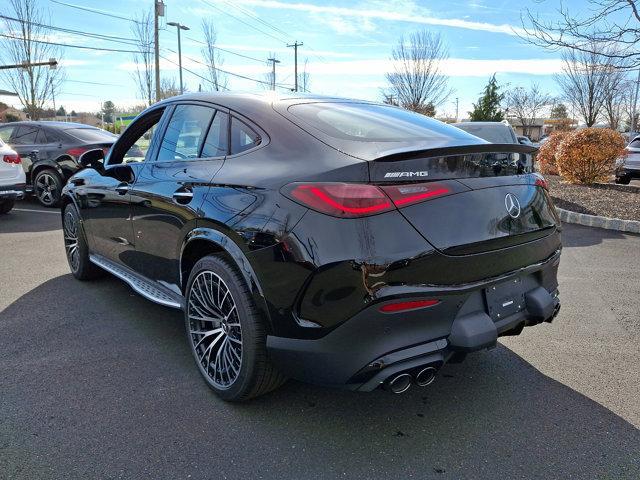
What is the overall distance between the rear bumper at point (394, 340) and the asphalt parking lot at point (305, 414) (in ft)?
1.42

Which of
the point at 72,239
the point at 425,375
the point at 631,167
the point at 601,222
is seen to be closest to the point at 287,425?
the point at 425,375

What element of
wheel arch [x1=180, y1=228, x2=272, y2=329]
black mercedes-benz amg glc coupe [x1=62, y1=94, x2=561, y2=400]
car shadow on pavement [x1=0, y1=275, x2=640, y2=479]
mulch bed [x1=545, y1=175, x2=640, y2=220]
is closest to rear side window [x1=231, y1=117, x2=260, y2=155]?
black mercedes-benz amg glc coupe [x1=62, y1=94, x2=561, y2=400]

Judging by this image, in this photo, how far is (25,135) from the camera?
380 inches

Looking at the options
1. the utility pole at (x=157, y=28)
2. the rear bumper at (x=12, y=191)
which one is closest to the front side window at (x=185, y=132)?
the rear bumper at (x=12, y=191)

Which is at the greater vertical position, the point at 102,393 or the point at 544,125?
the point at 544,125

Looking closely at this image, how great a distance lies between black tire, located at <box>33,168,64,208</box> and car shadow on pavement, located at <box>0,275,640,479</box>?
6.68 meters

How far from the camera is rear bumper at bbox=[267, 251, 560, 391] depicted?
207cm

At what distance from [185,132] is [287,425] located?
196 centimetres

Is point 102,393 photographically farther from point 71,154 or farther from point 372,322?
point 71,154

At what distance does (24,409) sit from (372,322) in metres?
1.93

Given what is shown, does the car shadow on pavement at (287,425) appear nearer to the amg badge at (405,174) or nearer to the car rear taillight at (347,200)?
the car rear taillight at (347,200)

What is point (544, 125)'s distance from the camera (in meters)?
74.1

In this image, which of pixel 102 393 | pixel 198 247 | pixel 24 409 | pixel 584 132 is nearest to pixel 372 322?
pixel 198 247

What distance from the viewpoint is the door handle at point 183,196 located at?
283cm
